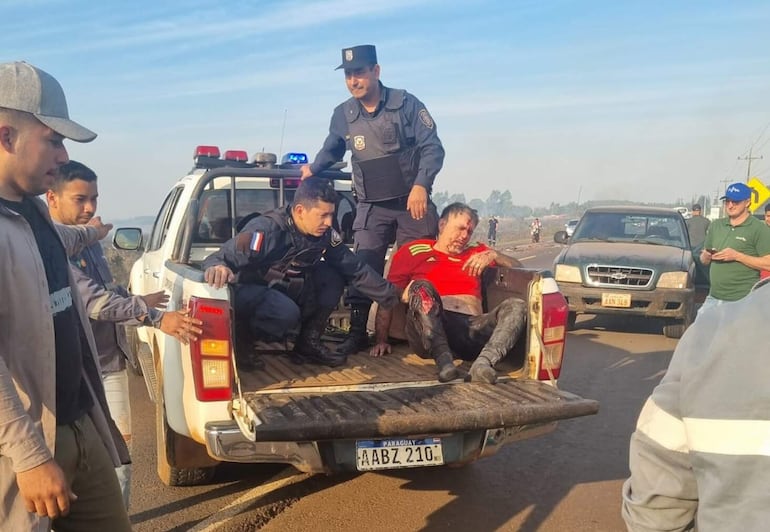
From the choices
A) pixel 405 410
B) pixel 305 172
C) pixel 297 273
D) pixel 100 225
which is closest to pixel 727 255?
pixel 305 172

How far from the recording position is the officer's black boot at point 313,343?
473 centimetres

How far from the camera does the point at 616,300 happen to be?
939 cm

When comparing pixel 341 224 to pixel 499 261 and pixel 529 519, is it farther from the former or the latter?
pixel 529 519

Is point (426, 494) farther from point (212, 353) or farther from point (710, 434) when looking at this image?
point (710, 434)

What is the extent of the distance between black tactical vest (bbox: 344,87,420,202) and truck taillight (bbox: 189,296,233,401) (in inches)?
94.0

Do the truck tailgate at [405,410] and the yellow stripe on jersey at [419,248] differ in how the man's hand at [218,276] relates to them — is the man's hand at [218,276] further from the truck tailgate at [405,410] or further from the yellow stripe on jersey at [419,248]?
the yellow stripe on jersey at [419,248]

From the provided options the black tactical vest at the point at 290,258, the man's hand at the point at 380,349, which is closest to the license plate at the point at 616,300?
the man's hand at the point at 380,349

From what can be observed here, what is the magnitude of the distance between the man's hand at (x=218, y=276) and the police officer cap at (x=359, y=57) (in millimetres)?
2477

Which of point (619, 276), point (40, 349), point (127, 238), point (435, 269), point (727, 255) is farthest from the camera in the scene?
point (619, 276)

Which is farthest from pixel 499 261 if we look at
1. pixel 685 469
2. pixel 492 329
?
pixel 685 469

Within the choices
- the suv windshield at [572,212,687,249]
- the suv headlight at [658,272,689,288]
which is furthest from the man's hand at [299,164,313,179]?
the suv windshield at [572,212,687,249]

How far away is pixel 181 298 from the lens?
3.91 m

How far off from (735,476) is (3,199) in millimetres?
2088

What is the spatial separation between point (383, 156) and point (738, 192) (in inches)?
151
